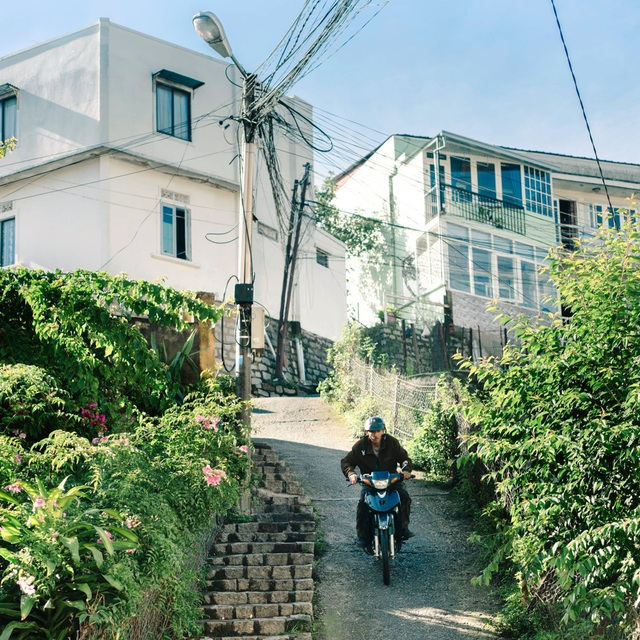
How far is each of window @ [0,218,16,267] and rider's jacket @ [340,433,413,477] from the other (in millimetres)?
14171

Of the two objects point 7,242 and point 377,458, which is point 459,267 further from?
point 377,458

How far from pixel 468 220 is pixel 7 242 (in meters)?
14.1

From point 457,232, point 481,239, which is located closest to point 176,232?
point 457,232

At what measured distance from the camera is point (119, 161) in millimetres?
21312

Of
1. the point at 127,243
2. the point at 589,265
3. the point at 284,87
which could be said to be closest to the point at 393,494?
the point at 589,265

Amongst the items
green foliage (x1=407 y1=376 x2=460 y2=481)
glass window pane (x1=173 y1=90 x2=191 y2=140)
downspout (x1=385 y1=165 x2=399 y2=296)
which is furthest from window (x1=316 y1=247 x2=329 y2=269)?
green foliage (x1=407 y1=376 x2=460 y2=481)

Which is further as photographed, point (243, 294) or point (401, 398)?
point (401, 398)

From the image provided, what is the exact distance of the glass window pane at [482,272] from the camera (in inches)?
1159

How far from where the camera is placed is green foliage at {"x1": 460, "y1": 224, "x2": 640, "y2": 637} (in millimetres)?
7449

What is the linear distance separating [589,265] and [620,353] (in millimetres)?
829

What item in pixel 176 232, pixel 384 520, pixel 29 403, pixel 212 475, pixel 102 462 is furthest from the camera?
pixel 176 232

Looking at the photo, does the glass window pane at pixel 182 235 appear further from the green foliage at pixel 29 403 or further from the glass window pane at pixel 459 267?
the green foliage at pixel 29 403

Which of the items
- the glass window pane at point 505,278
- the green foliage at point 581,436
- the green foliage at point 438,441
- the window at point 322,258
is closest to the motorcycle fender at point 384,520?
the green foliage at point 581,436

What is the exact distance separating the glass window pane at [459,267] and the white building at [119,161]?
8326mm
